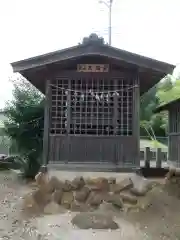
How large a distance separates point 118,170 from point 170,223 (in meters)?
2.58

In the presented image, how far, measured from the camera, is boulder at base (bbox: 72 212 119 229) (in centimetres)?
790

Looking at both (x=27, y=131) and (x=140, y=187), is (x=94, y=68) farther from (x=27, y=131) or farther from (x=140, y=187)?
(x=27, y=131)

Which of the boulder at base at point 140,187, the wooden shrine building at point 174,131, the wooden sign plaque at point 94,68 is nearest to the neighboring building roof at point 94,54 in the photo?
the wooden sign plaque at point 94,68

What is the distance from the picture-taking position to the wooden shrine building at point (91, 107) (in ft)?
35.2

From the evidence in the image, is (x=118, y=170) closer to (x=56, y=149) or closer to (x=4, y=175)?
(x=56, y=149)

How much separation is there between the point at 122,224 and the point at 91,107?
12.8 feet

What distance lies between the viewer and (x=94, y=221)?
26.5ft

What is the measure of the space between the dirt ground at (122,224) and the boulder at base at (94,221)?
0.18 m

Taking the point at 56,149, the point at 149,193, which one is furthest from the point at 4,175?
the point at 149,193

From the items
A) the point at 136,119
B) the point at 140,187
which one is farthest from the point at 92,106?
the point at 140,187

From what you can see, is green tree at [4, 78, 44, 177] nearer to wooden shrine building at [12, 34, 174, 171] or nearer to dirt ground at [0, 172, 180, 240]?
wooden shrine building at [12, 34, 174, 171]

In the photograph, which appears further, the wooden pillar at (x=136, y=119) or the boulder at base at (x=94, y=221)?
the wooden pillar at (x=136, y=119)

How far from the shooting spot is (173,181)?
430 inches

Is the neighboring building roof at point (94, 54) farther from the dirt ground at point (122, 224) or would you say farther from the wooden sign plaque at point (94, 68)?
the dirt ground at point (122, 224)
